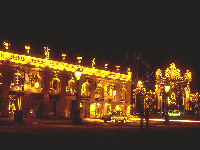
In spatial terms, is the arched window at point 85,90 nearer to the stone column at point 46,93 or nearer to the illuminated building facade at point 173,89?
the stone column at point 46,93

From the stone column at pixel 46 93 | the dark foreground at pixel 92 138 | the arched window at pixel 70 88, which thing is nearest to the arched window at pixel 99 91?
the arched window at pixel 70 88

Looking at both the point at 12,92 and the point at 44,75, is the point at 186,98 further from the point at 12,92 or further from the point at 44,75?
the point at 12,92

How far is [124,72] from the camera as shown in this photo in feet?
206

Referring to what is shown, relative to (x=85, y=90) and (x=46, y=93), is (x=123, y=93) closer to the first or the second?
(x=85, y=90)

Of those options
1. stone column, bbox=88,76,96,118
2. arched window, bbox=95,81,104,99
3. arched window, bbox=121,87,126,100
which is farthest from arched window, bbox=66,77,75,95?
arched window, bbox=121,87,126,100

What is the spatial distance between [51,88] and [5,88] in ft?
23.1

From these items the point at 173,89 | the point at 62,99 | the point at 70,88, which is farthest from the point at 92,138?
the point at 173,89

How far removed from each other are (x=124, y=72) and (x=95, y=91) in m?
9.78

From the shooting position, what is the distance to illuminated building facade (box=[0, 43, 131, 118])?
42.7 m

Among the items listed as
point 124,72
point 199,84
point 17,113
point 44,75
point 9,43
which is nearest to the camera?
point 17,113

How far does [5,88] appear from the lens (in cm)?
4250

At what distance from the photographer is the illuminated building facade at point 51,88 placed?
42688mm

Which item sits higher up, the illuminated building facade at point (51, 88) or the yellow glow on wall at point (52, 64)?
the yellow glow on wall at point (52, 64)

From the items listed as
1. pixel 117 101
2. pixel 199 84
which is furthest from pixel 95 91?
pixel 199 84
